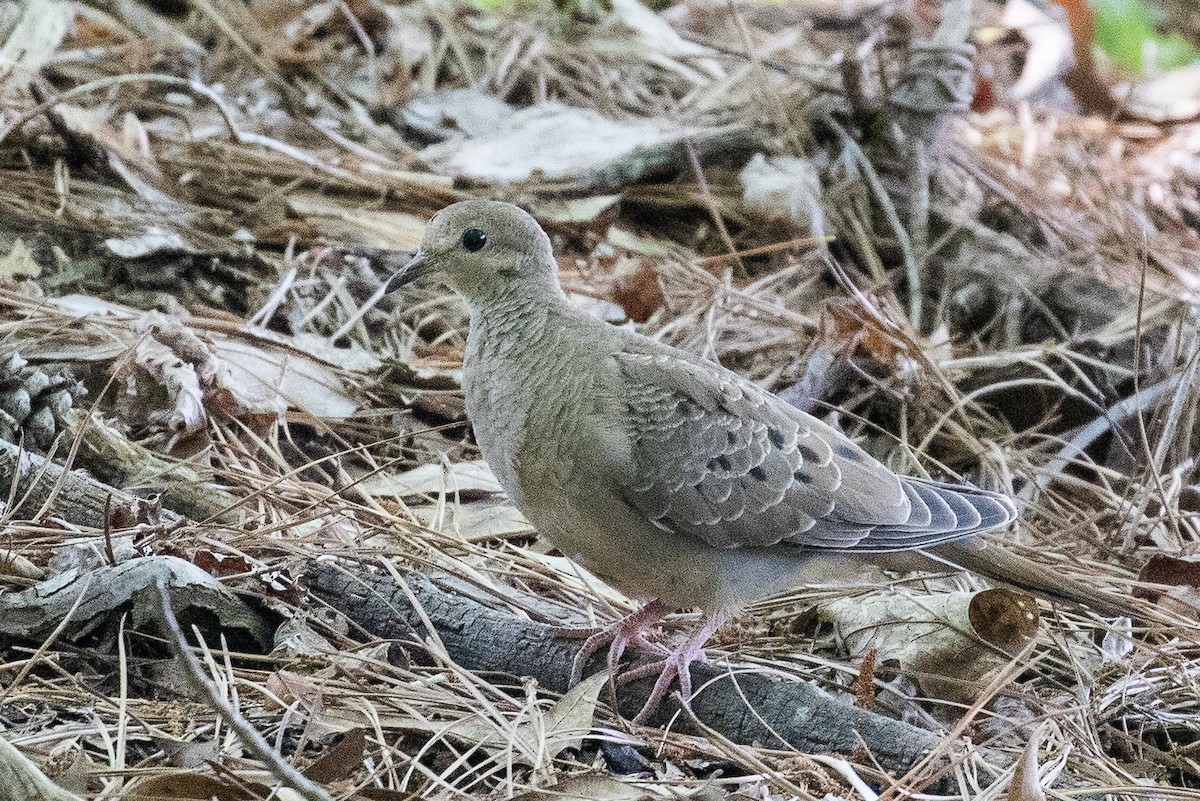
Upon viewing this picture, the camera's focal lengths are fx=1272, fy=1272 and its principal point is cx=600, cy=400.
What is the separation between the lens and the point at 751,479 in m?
2.97

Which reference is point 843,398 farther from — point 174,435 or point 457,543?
point 174,435

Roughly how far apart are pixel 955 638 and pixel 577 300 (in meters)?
1.95

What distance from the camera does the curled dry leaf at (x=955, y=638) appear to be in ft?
9.71

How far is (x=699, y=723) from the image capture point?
8.60 feet

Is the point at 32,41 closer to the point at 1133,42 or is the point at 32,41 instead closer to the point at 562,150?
the point at 562,150

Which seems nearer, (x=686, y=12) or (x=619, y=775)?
(x=619, y=775)

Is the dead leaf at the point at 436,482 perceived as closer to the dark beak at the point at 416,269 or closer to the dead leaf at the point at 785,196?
the dark beak at the point at 416,269

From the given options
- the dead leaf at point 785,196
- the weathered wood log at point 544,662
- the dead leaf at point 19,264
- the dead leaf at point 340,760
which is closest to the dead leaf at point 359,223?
the dead leaf at point 19,264

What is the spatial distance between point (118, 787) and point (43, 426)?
135 centimetres

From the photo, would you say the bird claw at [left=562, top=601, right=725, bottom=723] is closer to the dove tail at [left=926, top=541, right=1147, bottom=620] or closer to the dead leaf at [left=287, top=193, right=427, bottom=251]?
the dove tail at [left=926, top=541, right=1147, bottom=620]

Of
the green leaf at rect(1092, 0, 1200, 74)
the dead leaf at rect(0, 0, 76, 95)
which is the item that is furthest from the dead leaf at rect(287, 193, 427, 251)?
the green leaf at rect(1092, 0, 1200, 74)

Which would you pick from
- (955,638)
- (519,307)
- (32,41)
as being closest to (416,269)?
(519,307)

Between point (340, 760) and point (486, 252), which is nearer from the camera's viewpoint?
point (340, 760)

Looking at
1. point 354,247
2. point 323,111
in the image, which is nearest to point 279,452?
point 354,247
